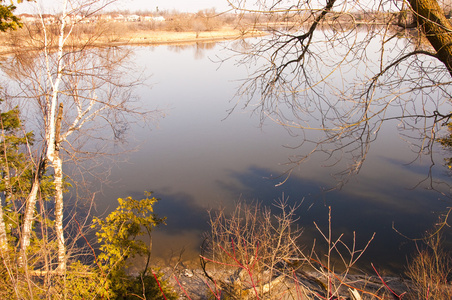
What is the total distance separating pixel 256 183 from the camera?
39.3 ft

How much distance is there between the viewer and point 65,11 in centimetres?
652

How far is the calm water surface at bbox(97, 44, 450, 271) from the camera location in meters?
10.0

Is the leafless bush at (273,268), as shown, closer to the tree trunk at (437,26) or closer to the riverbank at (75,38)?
the tree trunk at (437,26)

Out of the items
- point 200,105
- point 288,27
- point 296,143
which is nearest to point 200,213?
point 296,143

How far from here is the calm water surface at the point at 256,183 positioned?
10.0m

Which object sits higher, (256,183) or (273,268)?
(273,268)

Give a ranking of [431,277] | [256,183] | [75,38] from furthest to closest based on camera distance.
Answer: [256,183] → [75,38] → [431,277]

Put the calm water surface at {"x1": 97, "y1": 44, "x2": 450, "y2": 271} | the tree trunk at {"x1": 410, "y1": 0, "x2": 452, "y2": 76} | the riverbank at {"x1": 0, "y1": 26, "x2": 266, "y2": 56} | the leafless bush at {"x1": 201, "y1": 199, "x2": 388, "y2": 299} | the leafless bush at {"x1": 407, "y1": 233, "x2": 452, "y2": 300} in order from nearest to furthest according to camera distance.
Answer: the leafless bush at {"x1": 201, "y1": 199, "x2": 388, "y2": 299} < the tree trunk at {"x1": 410, "y1": 0, "x2": 452, "y2": 76} < the leafless bush at {"x1": 407, "y1": 233, "x2": 452, "y2": 300} < the riverbank at {"x1": 0, "y1": 26, "x2": 266, "y2": 56} < the calm water surface at {"x1": 97, "y1": 44, "x2": 450, "y2": 271}

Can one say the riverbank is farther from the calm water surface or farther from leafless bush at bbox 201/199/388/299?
the calm water surface

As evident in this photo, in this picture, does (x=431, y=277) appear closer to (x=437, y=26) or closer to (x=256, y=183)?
(x=437, y=26)

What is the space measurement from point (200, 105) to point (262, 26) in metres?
14.1

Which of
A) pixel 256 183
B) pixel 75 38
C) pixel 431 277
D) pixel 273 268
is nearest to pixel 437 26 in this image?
pixel 273 268

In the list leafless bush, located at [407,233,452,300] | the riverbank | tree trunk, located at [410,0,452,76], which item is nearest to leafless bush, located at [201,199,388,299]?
leafless bush, located at [407,233,452,300]

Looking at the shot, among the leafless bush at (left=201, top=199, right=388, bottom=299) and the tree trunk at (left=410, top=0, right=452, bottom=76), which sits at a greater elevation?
the tree trunk at (left=410, top=0, right=452, bottom=76)
